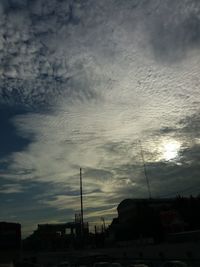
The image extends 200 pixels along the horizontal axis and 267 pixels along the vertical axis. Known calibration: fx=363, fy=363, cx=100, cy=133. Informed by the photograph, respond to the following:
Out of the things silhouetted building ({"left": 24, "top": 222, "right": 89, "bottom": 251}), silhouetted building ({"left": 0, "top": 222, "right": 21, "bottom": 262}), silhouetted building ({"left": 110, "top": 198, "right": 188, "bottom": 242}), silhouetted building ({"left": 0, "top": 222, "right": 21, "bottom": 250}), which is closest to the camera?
silhouetted building ({"left": 0, "top": 222, "right": 21, "bottom": 262})

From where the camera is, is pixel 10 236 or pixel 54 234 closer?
pixel 10 236

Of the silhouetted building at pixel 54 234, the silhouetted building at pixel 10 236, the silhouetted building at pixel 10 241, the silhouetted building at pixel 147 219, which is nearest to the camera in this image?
the silhouetted building at pixel 10 241

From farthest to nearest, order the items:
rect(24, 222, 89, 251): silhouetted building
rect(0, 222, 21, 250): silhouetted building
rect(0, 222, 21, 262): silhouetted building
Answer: rect(24, 222, 89, 251): silhouetted building < rect(0, 222, 21, 250): silhouetted building < rect(0, 222, 21, 262): silhouetted building

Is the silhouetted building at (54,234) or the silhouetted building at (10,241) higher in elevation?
the silhouetted building at (54,234)

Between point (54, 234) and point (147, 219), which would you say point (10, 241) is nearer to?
point (147, 219)

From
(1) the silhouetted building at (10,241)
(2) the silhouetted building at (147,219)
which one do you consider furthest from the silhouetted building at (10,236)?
(2) the silhouetted building at (147,219)

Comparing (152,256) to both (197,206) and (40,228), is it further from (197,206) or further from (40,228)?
(40,228)

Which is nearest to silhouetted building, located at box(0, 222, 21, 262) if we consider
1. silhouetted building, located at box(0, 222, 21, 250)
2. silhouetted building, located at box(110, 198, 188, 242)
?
silhouetted building, located at box(0, 222, 21, 250)

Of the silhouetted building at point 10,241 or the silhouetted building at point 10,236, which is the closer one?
the silhouetted building at point 10,241

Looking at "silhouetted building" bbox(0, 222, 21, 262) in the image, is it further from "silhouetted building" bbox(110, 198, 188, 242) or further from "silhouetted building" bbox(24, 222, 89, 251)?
"silhouetted building" bbox(24, 222, 89, 251)

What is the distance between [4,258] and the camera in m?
21.0

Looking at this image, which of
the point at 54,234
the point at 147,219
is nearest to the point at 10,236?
the point at 147,219

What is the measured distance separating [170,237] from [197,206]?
28.8 meters

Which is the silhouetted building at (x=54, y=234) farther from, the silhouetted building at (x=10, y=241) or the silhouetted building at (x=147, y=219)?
the silhouetted building at (x=10, y=241)
